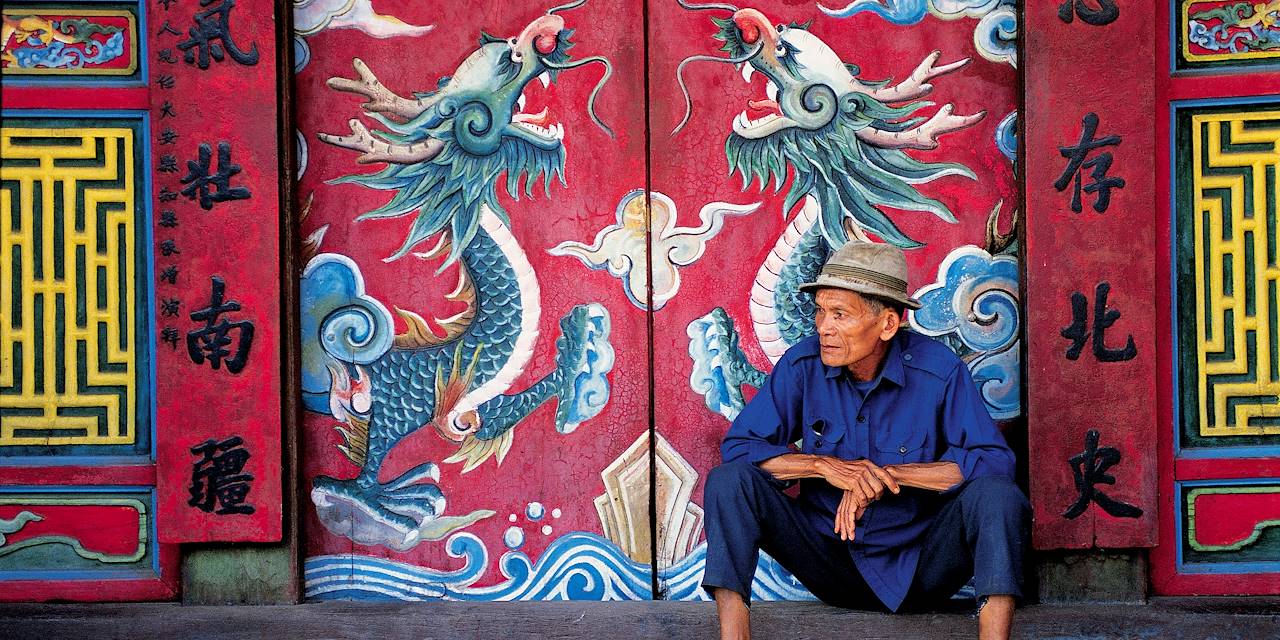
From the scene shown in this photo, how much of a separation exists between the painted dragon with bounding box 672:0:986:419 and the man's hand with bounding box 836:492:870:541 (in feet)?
2.41

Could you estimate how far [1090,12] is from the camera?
134 inches

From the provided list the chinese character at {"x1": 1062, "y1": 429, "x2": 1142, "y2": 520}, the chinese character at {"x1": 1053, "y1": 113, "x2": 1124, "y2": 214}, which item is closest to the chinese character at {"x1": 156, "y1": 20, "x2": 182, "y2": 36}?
the chinese character at {"x1": 1053, "y1": 113, "x2": 1124, "y2": 214}

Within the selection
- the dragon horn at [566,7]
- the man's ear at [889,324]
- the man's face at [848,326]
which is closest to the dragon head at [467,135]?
the dragon horn at [566,7]

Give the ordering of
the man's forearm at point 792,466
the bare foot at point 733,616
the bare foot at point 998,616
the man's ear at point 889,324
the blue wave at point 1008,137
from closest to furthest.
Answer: the bare foot at point 998,616, the bare foot at point 733,616, the man's forearm at point 792,466, the man's ear at point 889,324, the blue wave at point 1008,137

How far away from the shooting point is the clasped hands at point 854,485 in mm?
3006

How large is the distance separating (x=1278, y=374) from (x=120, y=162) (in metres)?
3.67

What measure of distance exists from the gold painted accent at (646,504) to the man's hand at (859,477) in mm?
721

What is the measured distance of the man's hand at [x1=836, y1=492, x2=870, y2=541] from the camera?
3.00 meters

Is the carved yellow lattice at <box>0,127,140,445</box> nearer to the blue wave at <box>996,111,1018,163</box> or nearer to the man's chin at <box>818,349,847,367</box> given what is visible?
the man's chin at <box>818,349,847,367</box>

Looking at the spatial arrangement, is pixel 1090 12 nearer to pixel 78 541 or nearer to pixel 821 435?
pixel 821 435

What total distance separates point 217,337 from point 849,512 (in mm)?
1950

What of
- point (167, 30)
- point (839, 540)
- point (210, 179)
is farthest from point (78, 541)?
point (839, 540)

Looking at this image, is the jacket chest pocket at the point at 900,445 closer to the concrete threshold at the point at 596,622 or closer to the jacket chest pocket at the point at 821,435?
the jacket chest pocket at the point at 821,435

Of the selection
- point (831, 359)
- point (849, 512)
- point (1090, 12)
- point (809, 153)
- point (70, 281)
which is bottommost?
point (849, 512)
